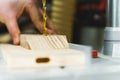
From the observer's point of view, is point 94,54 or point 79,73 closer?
point 79,73

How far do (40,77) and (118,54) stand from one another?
398mm

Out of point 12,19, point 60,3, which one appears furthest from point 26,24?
point 60,3

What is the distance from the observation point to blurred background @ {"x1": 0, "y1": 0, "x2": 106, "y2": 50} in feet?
3.27

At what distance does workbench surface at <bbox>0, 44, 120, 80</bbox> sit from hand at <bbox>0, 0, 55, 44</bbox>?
13.4 inches

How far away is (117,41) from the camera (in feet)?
2.63

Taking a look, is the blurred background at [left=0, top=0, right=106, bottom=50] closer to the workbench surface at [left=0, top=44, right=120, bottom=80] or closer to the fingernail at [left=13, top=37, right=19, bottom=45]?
the fingernail at [left=13, top=37, right=19, bottom=45]

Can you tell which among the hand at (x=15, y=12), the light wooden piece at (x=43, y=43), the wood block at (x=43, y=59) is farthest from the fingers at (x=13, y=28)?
the wood block at (x=43, y=59)

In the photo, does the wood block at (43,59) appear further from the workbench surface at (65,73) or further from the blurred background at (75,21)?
the blurred background at (75,21)

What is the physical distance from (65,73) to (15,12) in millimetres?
502

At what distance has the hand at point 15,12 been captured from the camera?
0.92m

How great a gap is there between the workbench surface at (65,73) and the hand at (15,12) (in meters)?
0.34

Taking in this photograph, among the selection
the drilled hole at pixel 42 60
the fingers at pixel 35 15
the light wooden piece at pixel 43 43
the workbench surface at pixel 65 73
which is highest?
the fingers at pixel 35 15

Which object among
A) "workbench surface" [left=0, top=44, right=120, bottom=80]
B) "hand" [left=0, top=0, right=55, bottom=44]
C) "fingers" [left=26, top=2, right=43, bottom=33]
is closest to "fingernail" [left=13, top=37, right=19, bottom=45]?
"hand" [left=0, top=0, right=55, bottom=44]

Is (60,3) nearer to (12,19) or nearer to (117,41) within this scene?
(12,19)
